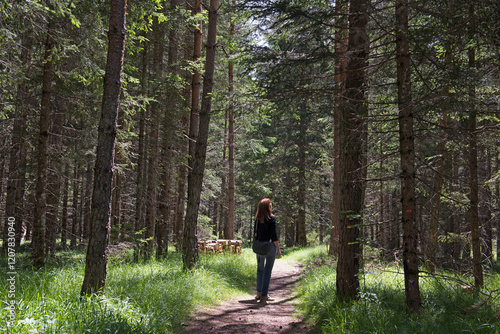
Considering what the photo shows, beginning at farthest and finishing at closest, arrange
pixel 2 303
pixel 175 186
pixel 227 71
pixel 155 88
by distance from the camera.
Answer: pixel 175 186 → pixel 227 71 → pixel 155 88 → pixel 2 303

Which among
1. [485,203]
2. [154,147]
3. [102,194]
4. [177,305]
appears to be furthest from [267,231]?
[154,147]

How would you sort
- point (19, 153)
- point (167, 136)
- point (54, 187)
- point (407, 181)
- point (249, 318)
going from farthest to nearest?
point (54, 187) < point (19, 153) < point (167, 136) < point (249, 318) < point (407, 181)

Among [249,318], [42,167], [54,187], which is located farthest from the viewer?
[54,187]

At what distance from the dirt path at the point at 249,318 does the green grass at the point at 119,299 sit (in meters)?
0.27

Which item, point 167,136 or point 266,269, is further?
point 167,136

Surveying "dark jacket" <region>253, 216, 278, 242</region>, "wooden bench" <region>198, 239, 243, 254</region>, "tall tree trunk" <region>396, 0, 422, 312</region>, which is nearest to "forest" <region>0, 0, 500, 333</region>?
"tall tree trunk" <region>396, 0, 422, 312</region>

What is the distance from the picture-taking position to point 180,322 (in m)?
5.07

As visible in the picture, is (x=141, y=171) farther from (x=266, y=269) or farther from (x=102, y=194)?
(x=102, y=194)

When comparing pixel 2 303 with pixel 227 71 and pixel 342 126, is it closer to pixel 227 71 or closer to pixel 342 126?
pixel 342 126

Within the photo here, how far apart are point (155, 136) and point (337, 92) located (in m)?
7.57

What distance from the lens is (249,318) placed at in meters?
5.79

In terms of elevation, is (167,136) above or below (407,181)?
above

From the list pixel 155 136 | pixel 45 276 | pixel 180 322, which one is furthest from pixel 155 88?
pixel 180 322

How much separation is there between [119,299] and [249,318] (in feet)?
7.94
